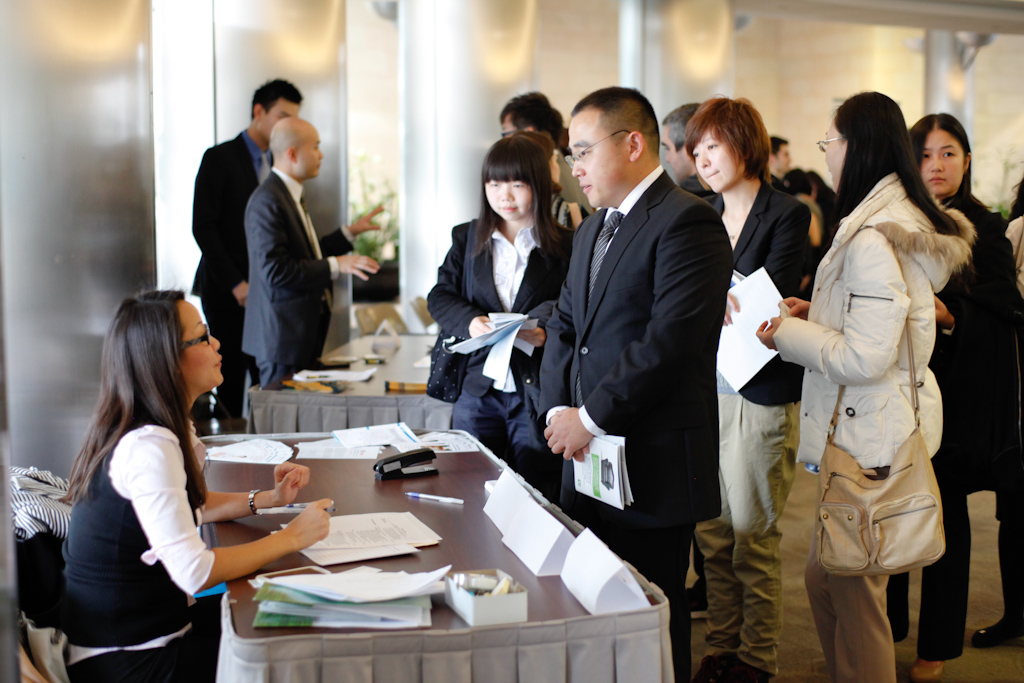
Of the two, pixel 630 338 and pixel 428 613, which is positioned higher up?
pixel 630 338

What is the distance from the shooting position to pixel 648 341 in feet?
6.12

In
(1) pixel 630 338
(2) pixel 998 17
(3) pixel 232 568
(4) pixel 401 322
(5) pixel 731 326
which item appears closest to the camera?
(3) pixel 232 568

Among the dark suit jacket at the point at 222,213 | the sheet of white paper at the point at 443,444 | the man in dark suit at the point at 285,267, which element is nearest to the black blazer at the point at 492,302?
the sheet of white paper at the point at 443,444

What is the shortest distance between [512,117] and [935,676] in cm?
276

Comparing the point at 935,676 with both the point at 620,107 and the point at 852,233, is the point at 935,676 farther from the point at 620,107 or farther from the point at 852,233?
the point at 620,107

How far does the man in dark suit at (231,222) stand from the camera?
4461 millimetres

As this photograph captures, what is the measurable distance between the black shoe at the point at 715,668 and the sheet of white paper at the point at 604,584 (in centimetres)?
143

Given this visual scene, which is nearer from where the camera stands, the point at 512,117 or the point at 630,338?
the point at 630,338

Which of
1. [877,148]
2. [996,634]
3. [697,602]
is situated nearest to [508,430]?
[697,602]

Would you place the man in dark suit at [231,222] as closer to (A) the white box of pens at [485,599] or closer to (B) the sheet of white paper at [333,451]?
(B) the sheet of white paper at [333,451]

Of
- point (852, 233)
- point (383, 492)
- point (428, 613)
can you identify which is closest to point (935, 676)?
point (852, 233)

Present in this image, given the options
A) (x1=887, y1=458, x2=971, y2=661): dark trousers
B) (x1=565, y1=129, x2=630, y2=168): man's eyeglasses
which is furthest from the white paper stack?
(x1=887, y1=458, x2=971, y2=661): dark trousers

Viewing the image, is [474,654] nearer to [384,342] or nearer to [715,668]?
[715,668]

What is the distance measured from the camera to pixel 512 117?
3.95 m
